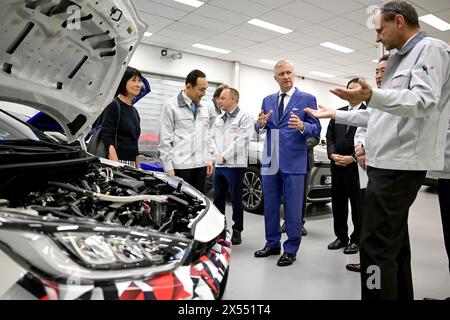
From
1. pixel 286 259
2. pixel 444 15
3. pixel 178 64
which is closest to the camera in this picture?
pixel 286 259

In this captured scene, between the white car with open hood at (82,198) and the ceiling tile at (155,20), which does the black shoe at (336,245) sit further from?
the ceiling tile at (155,20)

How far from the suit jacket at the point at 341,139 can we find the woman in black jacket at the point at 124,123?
1.57 meters

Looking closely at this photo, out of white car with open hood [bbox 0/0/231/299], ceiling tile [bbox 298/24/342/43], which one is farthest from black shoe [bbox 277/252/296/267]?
ceiling tile [bbox 298/24/342/43]

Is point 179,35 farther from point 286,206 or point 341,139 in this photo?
point 286,206

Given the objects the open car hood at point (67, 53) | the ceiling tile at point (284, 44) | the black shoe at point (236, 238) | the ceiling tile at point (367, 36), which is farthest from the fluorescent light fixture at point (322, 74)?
the open car hood at point (67, 53)

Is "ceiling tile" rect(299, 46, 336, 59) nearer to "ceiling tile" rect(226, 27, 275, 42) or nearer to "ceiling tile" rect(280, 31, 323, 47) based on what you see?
"ceiling tile" rect(280, 31, 323, 47)

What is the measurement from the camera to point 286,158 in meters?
2.29

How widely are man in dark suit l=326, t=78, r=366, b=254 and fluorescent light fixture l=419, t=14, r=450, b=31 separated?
402 cm

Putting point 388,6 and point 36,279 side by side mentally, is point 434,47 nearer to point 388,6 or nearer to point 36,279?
point 388,6

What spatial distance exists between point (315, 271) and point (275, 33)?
5350 millimetres

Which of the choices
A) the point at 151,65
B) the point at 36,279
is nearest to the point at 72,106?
the point at 36,279

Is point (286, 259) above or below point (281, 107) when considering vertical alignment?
below

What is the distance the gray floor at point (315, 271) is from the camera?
5.89ft

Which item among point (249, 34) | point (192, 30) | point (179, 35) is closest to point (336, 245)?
point (249, 34)
